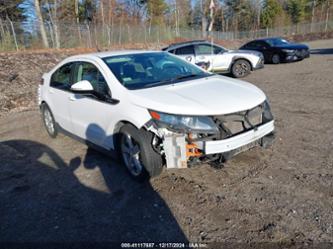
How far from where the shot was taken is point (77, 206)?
335cm

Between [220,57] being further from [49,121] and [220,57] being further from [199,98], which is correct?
[199,98]

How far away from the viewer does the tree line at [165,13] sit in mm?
28406

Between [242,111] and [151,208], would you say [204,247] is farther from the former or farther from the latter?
[242,111]

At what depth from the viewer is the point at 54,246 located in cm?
270

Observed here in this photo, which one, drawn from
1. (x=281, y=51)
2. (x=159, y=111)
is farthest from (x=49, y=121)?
(x=281, y=51)

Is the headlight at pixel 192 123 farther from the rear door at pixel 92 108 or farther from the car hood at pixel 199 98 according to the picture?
the rear door at pixel 92 108

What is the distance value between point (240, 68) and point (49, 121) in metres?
8.22

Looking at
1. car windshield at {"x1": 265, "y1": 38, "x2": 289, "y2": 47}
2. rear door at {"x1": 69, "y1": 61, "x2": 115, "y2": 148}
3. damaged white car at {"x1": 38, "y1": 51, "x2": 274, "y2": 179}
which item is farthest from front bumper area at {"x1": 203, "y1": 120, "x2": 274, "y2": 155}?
car windshield at {"x1": 265, "y1": 38, "x2": 289, "y2": 47}

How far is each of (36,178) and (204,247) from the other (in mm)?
2782

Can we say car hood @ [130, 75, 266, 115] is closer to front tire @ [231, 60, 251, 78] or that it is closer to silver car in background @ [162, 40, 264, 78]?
silver car in background @ [162, 40, 264, 78]

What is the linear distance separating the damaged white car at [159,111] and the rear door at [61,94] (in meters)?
0.04

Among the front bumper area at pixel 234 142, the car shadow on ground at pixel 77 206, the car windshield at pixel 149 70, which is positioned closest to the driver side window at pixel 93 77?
the car windshield at pixel 149 70

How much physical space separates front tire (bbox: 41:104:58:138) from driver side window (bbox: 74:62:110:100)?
1329mm

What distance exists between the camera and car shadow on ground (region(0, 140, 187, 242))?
9.32 feet
